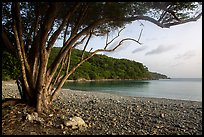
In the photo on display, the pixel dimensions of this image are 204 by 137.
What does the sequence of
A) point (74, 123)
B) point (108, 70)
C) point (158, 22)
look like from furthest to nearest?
point (108, 70) → point (158, 22) → point (74, 123)

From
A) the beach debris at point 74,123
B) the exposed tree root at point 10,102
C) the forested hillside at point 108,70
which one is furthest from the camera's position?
the forested hillside at point 108,70

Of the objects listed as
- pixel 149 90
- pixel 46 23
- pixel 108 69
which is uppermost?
pixel 108 69

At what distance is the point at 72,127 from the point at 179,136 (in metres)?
2.84

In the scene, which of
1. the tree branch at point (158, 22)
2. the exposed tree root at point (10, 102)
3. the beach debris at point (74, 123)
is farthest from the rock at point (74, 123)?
the tree branch at point (158, 22)

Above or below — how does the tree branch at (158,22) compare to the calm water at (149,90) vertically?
above

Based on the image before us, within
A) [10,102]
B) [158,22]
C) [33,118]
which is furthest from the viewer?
[158,22]

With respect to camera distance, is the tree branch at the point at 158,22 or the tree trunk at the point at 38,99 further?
the tree branch at the point at 158,22

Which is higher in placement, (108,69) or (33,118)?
(108,69)

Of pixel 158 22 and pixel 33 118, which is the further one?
pixel 158 22

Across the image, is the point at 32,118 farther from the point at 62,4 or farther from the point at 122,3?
the point at 122,3

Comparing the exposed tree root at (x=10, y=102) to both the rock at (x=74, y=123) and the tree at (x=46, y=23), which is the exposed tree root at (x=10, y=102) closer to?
the tree at (x=46, y=23)

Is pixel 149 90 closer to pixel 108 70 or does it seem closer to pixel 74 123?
pixel 74 123

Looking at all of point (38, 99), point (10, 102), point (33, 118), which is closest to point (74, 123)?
point (33, 118)

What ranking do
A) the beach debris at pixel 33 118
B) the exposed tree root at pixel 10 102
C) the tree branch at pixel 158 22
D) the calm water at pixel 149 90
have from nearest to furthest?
the beach debris at pixel 33 118
the exposed tree root at pixel 10 102
the tree branch at pixel 158 22
the calm water at pixel 149 90
